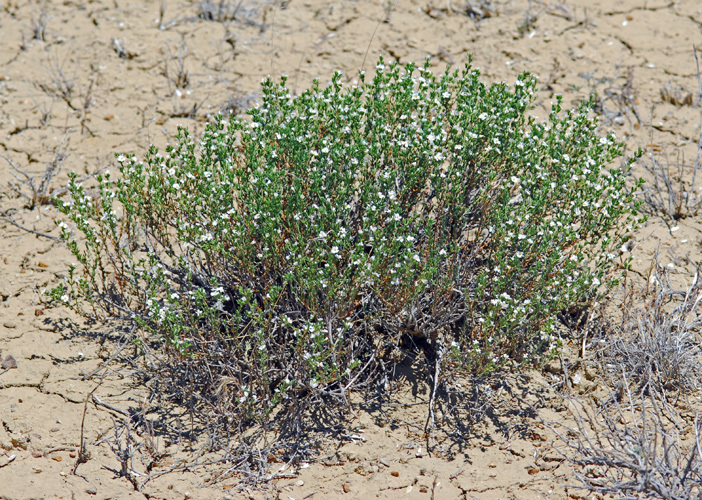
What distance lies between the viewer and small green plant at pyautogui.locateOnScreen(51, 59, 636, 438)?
3531 mm

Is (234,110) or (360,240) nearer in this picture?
(360,240)

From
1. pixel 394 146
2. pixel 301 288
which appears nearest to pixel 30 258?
pixel 301 288

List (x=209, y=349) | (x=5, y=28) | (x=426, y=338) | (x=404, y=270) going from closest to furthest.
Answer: (x=404, y=270) < (x=209, y=349) < (x=426, y=338) < (x=5, y=28)

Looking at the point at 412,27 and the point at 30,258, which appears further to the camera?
the point at 412,27

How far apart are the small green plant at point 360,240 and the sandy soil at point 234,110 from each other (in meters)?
0.41

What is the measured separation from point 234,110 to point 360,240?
263 centimetres

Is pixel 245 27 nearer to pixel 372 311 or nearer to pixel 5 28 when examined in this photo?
pixel 5 28

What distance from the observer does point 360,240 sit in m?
3.69

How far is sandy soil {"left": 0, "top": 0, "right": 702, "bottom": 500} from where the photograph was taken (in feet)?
11.5

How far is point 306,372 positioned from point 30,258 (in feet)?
7.57

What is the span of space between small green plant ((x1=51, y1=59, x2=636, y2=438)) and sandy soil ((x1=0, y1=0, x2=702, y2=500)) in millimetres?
406

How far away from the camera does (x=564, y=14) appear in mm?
6664

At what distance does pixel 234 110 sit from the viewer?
229 inches

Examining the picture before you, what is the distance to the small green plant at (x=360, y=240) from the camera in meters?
3.53
